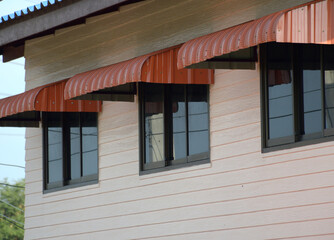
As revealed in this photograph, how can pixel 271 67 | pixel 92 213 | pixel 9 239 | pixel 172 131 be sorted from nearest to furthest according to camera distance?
pixel 271 67 → pixel 172 131 → pixel 92 213 → pixel 9 239

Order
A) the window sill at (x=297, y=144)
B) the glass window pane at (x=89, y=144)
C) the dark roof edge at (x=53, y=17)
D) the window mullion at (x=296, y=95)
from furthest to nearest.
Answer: the glass window pane at (x=89, y=144), the dark roof edge at (x=53, y=17), the window mullion at (x=296, y=95), the window sill at (x=297, y=144)

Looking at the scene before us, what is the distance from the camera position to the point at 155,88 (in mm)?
9609

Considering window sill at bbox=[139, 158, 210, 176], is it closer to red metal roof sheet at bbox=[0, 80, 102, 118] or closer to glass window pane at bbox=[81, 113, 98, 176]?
glass window pane at bbox=[81, 113, 98, 176]

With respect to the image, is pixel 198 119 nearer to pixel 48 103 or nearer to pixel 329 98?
pixel 329 98

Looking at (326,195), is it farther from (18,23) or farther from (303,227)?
(18,23)

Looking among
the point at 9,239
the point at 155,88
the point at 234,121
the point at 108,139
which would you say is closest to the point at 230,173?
the point at 234,121

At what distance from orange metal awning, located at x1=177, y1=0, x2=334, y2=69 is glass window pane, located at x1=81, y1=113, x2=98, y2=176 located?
3.55 m

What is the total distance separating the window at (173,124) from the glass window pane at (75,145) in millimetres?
1603

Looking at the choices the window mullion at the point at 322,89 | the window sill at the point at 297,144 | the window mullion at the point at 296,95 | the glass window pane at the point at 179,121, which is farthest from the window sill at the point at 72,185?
the window mullion at the point at 322,89

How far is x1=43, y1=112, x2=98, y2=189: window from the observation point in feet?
35.2

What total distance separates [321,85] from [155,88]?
9.14ft

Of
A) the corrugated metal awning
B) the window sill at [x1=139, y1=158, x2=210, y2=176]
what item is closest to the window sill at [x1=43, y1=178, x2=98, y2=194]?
the corrugated metal awning

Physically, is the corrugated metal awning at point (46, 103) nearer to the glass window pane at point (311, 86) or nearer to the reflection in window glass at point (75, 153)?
the reflection in window glass at point (75, 153)

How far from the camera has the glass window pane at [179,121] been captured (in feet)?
29.8
